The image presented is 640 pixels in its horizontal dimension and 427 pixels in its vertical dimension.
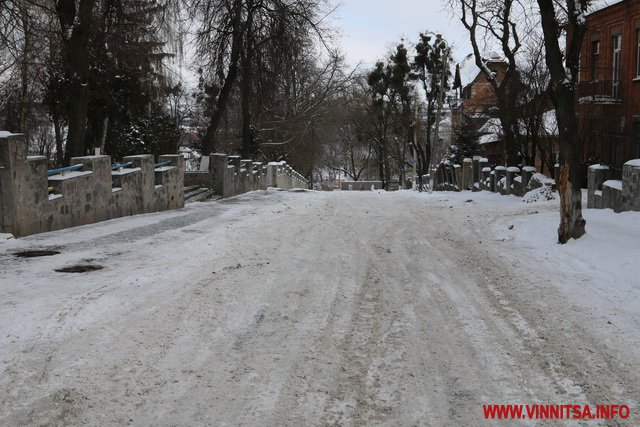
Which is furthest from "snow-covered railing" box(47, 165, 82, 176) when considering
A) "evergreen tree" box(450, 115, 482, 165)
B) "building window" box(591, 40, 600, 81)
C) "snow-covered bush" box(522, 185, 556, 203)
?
"evergreen tree" box(450, 115, 482, 165)

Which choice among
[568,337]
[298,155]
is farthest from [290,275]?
[298,155]

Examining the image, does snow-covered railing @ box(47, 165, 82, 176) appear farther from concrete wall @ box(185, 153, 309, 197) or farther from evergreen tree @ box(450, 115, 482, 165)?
evergreen tree @ box(450, 115, 482, 165)

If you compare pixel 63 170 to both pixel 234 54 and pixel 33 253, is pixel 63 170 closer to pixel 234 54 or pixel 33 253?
pixel 33 253

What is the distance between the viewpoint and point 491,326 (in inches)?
233

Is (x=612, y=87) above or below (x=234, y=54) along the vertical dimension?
below

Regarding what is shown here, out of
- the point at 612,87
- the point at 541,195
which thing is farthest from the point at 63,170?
the point at 612,87

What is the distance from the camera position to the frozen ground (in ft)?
13.9

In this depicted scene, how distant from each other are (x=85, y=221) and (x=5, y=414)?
27.3ft

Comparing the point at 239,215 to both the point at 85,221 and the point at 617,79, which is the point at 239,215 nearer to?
the point at 85,221

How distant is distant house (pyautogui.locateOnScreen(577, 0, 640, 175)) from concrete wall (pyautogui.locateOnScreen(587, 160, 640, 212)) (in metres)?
8.17

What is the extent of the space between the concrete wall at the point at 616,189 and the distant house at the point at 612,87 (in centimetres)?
817

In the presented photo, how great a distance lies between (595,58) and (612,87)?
3326 mm

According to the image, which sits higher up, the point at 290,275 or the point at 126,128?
the point at 126,128

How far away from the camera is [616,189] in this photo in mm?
12000
